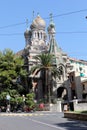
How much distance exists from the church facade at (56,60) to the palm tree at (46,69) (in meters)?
1.74

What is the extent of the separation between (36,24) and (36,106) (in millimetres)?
34073

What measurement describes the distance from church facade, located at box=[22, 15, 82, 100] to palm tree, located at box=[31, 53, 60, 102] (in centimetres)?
174

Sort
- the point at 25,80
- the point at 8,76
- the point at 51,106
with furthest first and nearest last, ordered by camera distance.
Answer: the point at 25,80 < the point at 8,76 < the point at 51,106

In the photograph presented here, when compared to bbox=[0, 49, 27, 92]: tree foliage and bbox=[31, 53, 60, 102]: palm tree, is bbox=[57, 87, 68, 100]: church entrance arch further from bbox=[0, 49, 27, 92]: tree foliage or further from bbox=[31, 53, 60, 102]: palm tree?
bbox=[0, 49, 27, 92]: tree foliage

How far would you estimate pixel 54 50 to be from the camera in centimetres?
7219

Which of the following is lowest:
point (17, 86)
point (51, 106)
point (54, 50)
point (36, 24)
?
point (51, 106)

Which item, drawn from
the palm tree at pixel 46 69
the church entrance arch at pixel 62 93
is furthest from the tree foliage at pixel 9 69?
the church entrance arch at pixel 62 93

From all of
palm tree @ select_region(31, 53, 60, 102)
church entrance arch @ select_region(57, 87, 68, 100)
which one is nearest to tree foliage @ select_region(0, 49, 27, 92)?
palm tree @ select_region(31, 53, 60, 102)

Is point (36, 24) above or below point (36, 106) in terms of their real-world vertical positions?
above

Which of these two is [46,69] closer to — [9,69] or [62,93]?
[9,69]

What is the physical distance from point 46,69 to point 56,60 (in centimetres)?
770

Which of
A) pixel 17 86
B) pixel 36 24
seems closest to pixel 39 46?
pixel 36 24

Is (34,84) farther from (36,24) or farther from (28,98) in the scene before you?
(36,24)

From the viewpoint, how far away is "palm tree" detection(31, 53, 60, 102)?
195 feet
